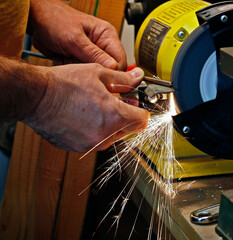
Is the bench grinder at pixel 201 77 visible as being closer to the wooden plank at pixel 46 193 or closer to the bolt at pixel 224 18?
the bolt at pixel 224 18

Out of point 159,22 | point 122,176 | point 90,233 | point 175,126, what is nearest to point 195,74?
point 175,126

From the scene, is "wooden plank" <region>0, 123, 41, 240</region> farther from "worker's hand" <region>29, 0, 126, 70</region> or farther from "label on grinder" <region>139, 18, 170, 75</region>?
"label on grinder" <region>139, 18, 170, 75</region>

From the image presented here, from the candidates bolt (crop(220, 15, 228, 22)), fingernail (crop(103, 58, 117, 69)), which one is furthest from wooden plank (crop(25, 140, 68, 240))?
bolt (crop(220, 15, 228, 22))

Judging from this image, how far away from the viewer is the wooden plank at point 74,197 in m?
1.79

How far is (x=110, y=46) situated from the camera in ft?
4.46

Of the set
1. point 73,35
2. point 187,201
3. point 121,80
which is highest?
point 73,35

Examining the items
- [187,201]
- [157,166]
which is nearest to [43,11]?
[157,166]

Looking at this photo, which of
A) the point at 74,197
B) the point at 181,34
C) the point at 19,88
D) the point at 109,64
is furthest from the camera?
the point at 74,197

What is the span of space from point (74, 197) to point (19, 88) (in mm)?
1092

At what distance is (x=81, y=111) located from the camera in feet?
3.10

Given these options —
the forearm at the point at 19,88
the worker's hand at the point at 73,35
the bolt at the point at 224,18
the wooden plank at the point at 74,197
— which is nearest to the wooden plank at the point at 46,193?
the wooden plank at the point at 74,197

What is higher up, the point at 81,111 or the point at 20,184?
the point at 81,111

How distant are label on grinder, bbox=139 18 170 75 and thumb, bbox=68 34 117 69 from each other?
0.37ft

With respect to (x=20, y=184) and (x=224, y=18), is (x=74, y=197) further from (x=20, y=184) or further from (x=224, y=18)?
(x=224, y=18)
